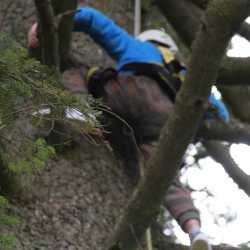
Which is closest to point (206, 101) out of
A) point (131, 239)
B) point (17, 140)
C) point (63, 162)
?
point (131, 239)

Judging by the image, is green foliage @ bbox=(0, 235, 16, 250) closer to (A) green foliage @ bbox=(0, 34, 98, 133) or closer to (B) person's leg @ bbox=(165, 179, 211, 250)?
(A) green foliage @ bbox=(0, 34, 98, 133)

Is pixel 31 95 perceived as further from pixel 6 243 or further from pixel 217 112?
pixel 217 112

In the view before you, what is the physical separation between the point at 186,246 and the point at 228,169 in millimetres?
806

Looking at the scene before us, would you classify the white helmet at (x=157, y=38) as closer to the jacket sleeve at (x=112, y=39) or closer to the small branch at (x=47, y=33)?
the jacket sleeve at (x=112, y=39)

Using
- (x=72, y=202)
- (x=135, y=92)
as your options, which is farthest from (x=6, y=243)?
(x=135, y=92)

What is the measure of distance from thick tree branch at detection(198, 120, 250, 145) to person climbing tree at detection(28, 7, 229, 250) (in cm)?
6

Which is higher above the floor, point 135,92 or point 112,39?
point 112,39

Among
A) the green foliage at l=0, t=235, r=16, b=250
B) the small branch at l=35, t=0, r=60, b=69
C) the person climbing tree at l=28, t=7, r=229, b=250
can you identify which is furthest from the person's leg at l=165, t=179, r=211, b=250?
the green foliage at l=0, t=235, r=16, b=250

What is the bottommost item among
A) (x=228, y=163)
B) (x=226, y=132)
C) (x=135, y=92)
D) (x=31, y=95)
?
(x=228, y=163)

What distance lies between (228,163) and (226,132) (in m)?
0.32

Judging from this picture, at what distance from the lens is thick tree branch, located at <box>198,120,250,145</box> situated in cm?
321

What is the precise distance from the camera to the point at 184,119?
216cm

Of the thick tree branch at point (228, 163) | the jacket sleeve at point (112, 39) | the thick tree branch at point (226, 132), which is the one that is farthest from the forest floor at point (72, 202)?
the thick tree branch at point (228, 163)

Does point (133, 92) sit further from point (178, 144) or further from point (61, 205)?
point (178, 144)
